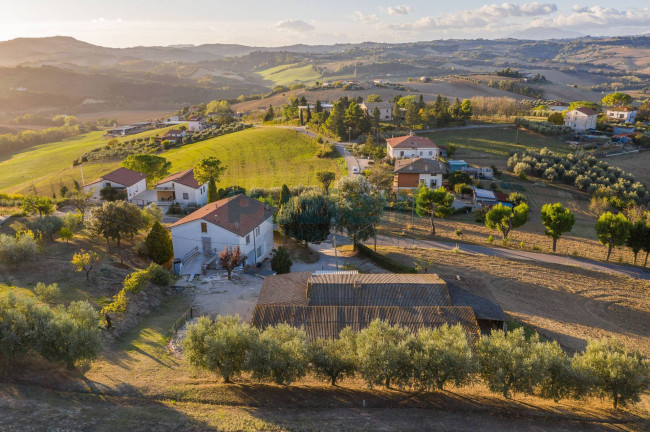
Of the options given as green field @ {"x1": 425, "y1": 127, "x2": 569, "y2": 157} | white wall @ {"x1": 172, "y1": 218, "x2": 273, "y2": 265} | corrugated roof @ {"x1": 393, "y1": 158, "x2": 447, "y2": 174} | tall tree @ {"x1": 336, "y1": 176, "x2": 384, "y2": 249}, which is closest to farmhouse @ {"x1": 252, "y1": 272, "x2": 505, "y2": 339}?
white wall @ {"x1": 172, "y1": 218, "x2": 273, "y2": 265}

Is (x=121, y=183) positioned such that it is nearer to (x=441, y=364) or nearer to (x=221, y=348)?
(x=221, y=348)

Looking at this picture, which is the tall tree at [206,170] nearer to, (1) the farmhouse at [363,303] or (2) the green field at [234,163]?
(2) the green field at [234,163]

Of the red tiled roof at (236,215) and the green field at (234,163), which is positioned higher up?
the red tiled roof at (236,215)

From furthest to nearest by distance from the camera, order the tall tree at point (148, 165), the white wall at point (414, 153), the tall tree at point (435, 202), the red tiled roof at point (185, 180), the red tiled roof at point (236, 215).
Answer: the white wall at point (414, 153)
the tall tree at point (148, 165)
the red tiled roof at point (185, 180)
the tall tree at point (435, 202)
the red tiled roof at point (236, 215)

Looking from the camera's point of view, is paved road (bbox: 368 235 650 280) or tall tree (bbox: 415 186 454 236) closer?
paved road (bbox: 368 235 650 280)

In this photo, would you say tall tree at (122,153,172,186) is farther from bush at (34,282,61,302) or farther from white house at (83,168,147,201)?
bush at (34,282,61,302)

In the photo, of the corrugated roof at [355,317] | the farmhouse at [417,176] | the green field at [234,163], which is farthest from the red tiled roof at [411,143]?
the corrugated roof at [355,317]
